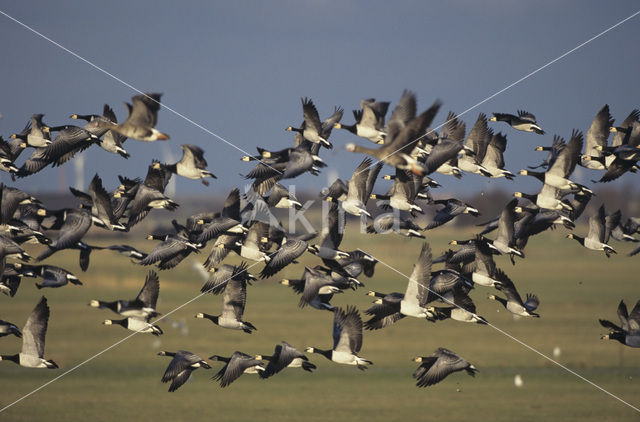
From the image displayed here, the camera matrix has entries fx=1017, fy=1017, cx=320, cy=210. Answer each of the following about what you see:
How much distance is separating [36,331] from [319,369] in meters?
32.6

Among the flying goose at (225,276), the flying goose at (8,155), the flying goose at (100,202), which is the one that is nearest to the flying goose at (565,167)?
the flying goose at (225,276)

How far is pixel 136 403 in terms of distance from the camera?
54.8 metres

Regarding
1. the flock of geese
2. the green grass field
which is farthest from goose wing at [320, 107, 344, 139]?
the green grass field

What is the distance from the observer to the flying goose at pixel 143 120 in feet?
97.0

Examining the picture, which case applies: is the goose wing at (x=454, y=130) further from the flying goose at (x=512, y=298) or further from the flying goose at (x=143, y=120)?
the flying goose at (x=143, y=120)

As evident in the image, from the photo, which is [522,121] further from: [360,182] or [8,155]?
[8,155]

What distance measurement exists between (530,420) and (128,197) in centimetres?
2546

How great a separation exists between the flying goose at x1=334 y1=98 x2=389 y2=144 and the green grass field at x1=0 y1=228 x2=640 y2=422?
2029cm

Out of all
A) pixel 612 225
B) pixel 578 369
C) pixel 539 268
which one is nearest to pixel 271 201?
pixel 612 225

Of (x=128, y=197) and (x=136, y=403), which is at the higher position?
(x=128, y=197)

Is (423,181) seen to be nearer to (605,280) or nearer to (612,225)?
(612,225)

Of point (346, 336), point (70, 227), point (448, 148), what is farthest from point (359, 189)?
point (70, 227)

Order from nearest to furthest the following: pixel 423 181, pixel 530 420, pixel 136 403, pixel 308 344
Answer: pixel 423 181, pixel 530 420, pixel 136 403, pixel 308 344

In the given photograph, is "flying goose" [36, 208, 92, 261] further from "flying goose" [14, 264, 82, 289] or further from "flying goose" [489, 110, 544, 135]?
"flying goose" [489, 110, 544, 135]
